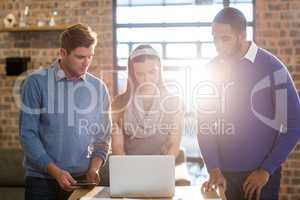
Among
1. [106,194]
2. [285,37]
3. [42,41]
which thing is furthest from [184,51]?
[106,194]

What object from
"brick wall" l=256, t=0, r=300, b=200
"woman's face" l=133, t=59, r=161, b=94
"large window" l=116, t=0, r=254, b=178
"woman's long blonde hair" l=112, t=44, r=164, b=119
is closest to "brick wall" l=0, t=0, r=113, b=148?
"large window" l=116, t=0, r=254, b=178

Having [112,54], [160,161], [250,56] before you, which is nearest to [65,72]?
[160,161]

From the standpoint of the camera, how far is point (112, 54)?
5.05 meters

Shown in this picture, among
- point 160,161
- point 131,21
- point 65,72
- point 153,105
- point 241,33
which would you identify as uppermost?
point 131,21

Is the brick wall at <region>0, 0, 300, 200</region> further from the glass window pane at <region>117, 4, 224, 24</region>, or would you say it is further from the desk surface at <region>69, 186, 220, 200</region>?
the desk surface at <region>69, 186, 220, 200</region>

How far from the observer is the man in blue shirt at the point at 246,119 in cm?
214

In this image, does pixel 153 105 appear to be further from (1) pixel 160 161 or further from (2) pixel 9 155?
(2) pixel 9 155

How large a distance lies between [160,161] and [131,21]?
3.48 metres

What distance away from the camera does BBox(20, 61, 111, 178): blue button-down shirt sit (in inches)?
83.4

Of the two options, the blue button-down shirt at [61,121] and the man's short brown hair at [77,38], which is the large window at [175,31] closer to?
the blue button-down shirt at [61,121]

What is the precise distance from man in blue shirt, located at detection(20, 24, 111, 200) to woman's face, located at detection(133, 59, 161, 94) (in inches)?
7.2

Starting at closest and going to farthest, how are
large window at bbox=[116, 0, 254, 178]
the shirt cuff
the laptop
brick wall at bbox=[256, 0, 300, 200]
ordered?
1. the laptop
2. the shirt cuff
3. brick wall at bbox=[256, 0, 300, 200]
4. large window at bbox=[116, 0, 254, 178]

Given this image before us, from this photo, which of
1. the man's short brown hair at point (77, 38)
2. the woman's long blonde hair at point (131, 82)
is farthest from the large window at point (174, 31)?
the man's short brown hair at point (77, 38)

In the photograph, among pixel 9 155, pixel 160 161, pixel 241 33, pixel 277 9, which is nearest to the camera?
pixel 160 161
